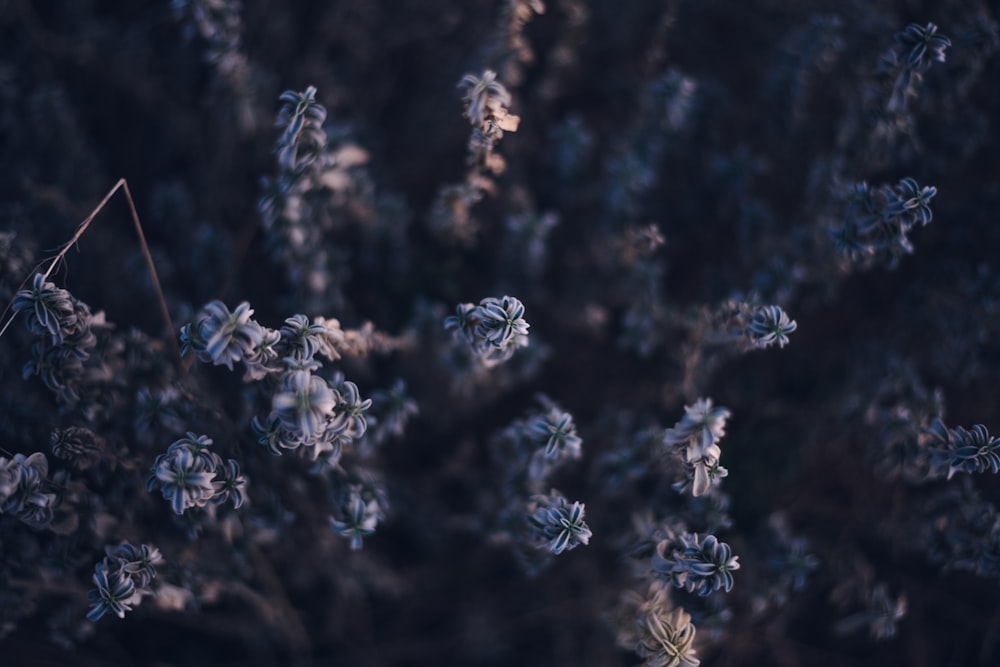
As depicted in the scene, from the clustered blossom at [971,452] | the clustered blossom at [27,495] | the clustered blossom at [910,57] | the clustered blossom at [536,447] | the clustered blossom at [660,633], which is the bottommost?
the clustered blossom at [27,495]

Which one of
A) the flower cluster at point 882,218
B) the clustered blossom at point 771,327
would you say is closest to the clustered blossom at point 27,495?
the clustered blossom at point 771,327

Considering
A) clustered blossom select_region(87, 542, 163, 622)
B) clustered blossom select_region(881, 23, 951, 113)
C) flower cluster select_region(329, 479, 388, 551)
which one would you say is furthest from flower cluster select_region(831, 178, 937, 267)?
clustered blossom select_region(87, 542, 163, 622)

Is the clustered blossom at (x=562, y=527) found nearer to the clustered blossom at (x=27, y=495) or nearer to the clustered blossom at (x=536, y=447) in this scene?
the clustered blossom at (x=536, y=447)

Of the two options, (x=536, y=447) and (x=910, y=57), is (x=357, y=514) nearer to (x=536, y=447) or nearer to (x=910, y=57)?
(x=536, y=447)

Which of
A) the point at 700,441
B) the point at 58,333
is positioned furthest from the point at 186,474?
the point at 700,441

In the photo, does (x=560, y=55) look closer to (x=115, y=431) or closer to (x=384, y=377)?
(x=384, y=377)

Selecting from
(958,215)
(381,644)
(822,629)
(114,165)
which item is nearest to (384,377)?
(381,644)

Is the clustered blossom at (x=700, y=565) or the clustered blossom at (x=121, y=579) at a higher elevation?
the clustered blossom at (x=700, y=565)
